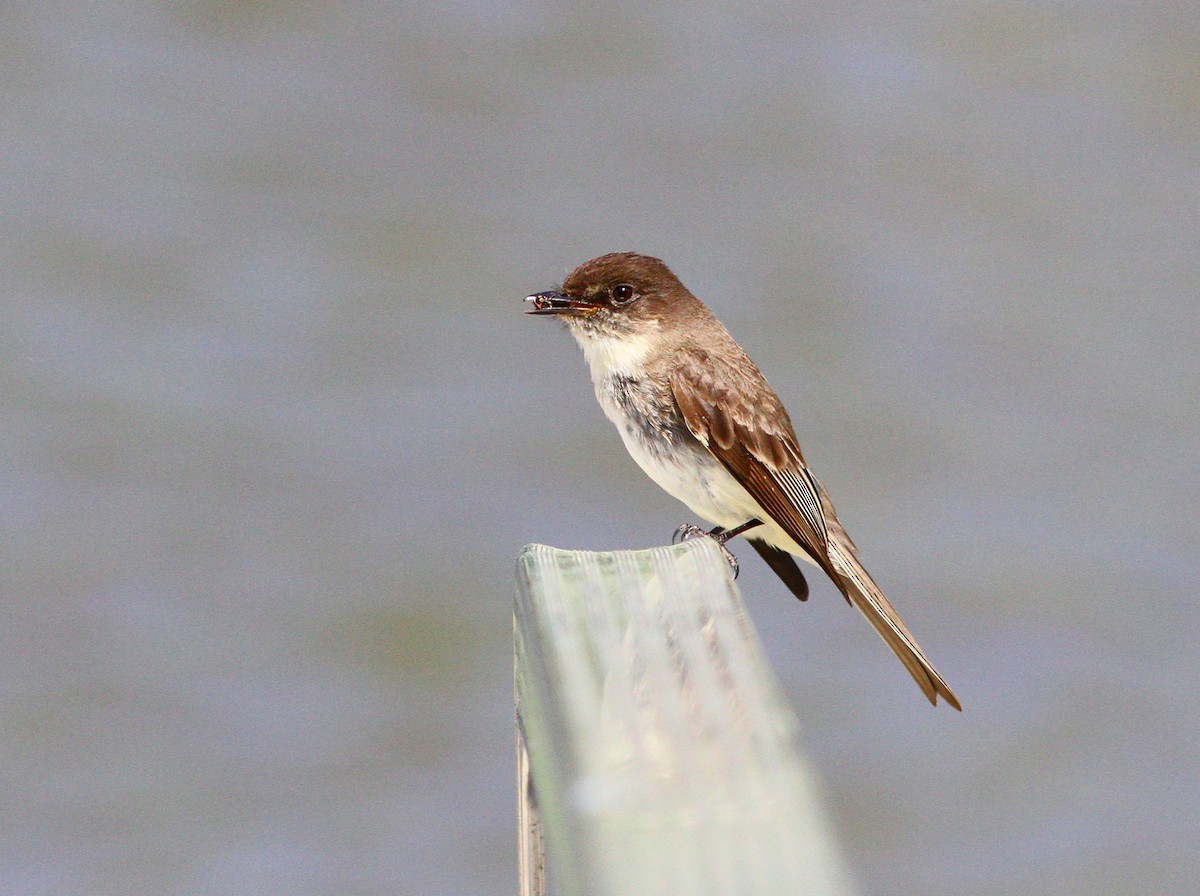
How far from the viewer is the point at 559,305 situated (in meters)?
4.51

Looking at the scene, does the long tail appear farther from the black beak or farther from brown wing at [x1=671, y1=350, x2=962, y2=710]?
the black beak

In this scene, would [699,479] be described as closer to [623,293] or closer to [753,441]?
[753,441]

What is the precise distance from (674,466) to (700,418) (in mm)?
163

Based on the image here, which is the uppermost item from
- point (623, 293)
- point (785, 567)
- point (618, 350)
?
point (623, 293)

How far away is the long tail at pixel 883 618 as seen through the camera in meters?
3.67

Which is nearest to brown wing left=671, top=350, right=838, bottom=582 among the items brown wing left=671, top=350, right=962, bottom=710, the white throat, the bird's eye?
brown wing left=671, top=350, right=962, bottom=710

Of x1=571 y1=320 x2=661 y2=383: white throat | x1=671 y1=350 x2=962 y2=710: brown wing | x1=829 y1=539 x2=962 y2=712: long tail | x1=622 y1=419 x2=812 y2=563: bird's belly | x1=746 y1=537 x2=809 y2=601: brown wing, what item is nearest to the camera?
x1=829 y1=539 x2=962 y2=712: long tail

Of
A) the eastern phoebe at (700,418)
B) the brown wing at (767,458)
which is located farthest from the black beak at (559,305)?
the brown wing at (767,458)

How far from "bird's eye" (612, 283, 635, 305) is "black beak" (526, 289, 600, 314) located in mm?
78

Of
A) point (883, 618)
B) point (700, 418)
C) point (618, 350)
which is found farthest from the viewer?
point (618, 350)

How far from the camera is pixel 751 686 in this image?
1119 millimetres

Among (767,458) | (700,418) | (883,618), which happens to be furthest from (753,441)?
(883,618)

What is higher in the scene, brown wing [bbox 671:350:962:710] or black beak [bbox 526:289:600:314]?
black beak [bbox 526:289:600:314]

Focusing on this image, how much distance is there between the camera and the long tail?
3.67 metres
